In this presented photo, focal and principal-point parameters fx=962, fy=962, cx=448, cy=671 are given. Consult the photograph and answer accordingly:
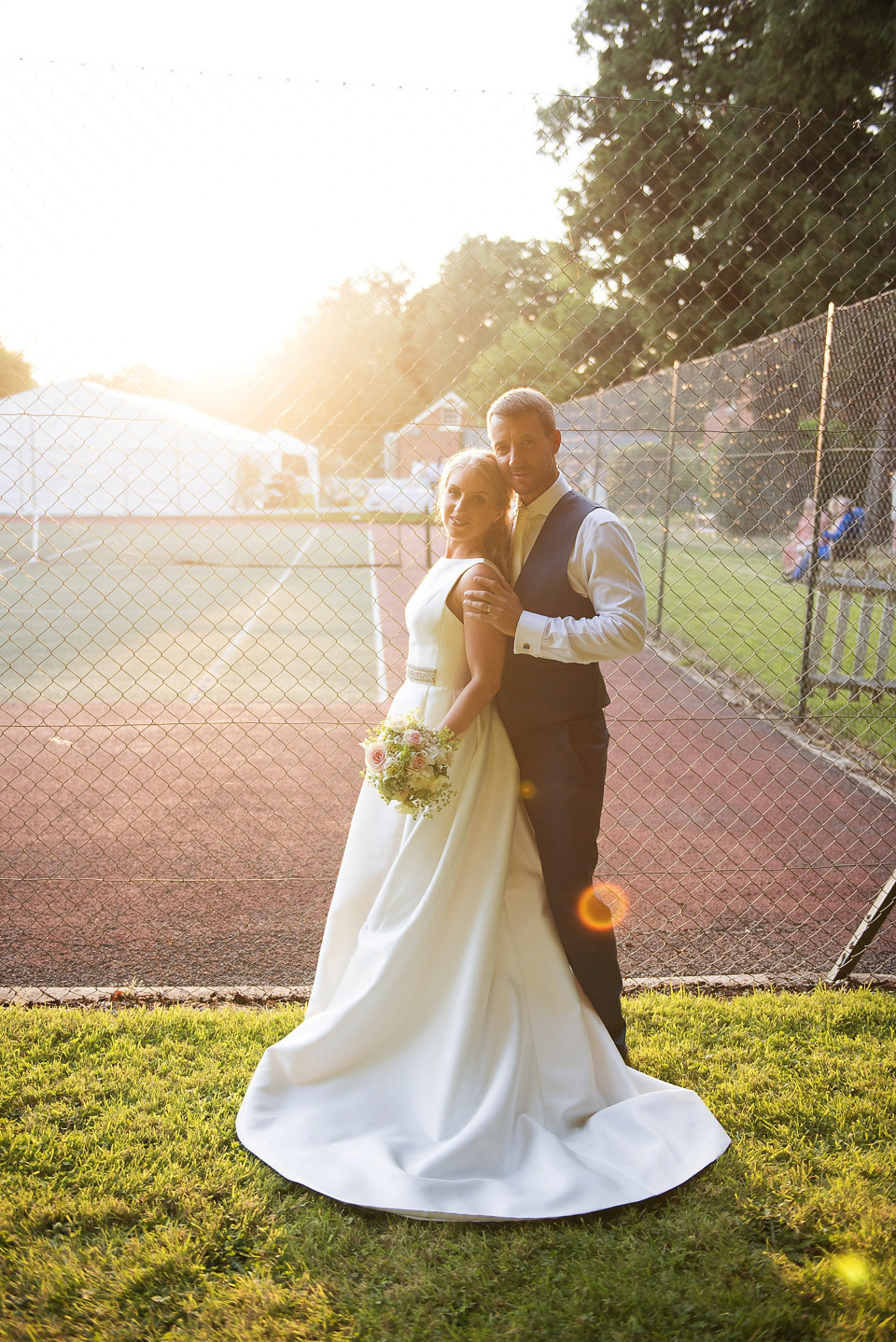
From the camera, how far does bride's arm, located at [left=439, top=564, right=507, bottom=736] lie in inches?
Result: 113

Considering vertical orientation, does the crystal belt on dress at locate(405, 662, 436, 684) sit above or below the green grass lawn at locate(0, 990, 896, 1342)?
above

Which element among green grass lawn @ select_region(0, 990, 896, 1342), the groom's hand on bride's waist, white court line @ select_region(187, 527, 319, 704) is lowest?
green grass lawn @ select_region(0, 990, 896, 1342)

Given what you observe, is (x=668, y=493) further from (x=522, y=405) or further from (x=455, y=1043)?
(x=455, y=1043)

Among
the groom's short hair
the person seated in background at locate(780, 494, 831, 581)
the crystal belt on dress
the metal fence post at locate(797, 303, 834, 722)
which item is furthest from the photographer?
the person seated in background at locate(780, 494, 831, 581)

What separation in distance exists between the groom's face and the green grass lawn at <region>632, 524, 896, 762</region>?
361cm

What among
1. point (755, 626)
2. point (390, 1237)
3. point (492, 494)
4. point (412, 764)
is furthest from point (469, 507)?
point (755, 626)

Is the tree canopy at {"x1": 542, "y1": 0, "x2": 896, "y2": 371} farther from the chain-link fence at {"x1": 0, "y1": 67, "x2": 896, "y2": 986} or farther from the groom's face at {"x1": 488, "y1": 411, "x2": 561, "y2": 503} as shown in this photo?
the groom's face at {"x1": 488, "y1": 411, "x2": 561, "y2": 503}

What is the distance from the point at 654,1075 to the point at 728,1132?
1.14 ft

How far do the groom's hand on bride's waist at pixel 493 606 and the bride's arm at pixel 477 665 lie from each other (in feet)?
0.09

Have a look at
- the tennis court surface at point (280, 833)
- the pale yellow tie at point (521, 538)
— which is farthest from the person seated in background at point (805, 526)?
the pale yellow tie at point (521, 538)

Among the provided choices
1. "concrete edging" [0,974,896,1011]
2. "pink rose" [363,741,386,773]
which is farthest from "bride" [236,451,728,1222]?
"concrete edging" [0,974,896,1011]

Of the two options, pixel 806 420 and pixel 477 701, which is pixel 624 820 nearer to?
pixel 477 701

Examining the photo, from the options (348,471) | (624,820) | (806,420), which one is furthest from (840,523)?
(348,471)

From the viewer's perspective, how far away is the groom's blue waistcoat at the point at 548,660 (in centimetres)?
297
